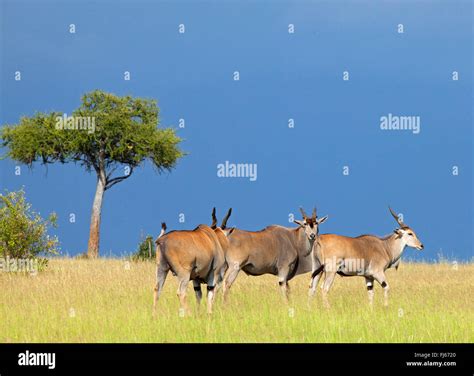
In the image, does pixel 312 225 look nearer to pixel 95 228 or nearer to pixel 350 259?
pixel 350 259

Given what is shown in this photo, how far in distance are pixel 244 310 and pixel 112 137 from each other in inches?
1021

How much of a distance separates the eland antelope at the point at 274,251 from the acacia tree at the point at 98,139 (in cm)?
2279

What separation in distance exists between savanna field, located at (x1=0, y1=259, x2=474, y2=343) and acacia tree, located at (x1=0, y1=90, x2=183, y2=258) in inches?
666

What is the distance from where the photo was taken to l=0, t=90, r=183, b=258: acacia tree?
3988 cm

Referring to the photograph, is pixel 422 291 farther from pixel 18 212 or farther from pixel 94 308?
pixel 18 212

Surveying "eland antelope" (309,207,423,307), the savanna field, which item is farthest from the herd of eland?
the savanna field

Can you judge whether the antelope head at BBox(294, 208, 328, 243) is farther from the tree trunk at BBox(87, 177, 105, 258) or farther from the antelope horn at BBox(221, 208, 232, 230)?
the tree trunk at BBox(87, 177, 105, 258)

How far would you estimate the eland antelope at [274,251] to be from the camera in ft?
56.0

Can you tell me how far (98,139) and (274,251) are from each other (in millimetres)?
24220

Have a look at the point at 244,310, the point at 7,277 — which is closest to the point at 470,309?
the point at 244,310

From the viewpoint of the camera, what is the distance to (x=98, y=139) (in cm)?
4019

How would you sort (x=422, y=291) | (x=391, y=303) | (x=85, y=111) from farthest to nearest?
(x=85, y=111), (x=422, y=291), (x=391, y=303)

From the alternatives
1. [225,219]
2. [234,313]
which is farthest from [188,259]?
[225,219]
